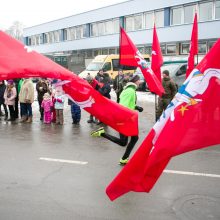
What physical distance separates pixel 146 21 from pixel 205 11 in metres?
7.31

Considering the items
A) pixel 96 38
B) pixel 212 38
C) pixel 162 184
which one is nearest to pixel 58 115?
pixel 162 184

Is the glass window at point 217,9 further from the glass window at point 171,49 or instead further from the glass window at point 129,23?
the glass window at point 129,23

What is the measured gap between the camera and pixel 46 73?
4.09 meters

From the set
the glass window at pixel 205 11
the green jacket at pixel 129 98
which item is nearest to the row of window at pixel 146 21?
the glass window at pixel 205 11

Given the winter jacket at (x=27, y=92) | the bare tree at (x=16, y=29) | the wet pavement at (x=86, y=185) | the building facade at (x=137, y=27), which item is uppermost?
the bare tree at (x=16, y=29)

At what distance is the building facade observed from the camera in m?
31.1

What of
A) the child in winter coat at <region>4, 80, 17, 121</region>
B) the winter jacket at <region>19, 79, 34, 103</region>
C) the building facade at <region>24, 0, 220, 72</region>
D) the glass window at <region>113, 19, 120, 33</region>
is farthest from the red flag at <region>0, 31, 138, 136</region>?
the glass window at <region>113, 19, 120, 33</region>

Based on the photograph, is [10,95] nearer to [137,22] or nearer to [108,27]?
[137,22]

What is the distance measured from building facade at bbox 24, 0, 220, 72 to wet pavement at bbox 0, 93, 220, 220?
761 inches

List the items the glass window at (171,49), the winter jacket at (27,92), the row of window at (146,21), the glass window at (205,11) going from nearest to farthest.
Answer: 1. the winter jacket at (27,92)
2. the glass window at (205,11)
3. the row of window at (146,21)
4. the glass window at (171,49)

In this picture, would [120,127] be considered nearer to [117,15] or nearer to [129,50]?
[129,50]

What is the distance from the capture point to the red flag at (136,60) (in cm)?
796

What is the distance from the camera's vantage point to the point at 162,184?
19.5ft

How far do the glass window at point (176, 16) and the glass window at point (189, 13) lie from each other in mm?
609
